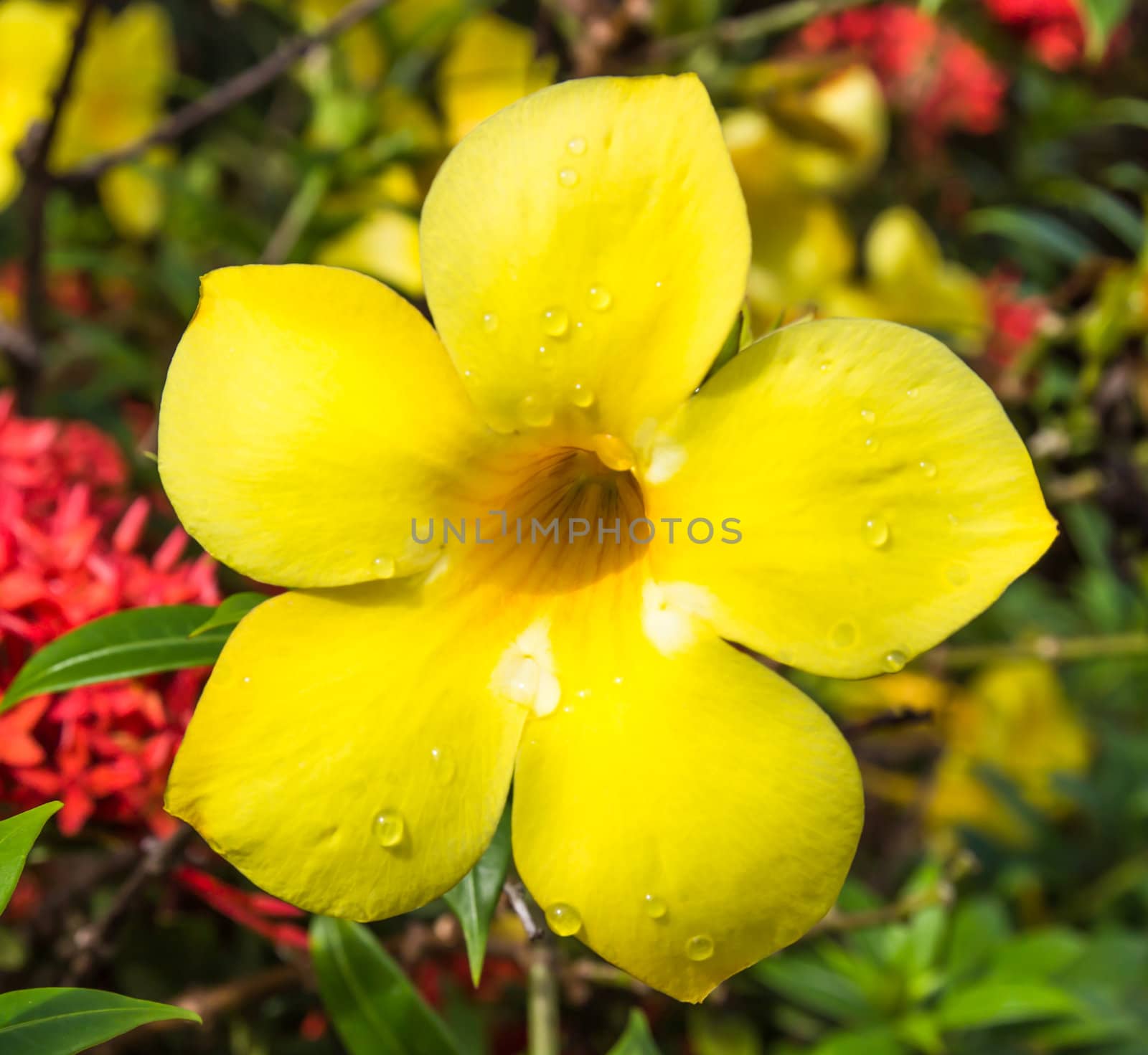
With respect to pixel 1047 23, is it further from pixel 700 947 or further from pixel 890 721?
pixel 700 947

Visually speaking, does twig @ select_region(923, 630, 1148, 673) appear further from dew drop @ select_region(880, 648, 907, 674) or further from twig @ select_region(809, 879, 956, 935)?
dew drop @ select_region(880, 648, 907, 674)

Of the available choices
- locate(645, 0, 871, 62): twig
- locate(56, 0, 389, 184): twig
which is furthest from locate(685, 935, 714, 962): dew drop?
locate(645, 0, 871, 62): twig

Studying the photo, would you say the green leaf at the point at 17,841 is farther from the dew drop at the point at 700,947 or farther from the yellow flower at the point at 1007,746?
the yellow flower at the point at 1007,746

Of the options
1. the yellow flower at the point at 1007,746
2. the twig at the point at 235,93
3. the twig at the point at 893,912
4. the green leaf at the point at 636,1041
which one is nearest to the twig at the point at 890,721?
the twig at the point at 893,912

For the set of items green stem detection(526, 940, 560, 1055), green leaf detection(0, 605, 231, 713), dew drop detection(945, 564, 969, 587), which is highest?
dew drop detection(945, 564, 969, 587)

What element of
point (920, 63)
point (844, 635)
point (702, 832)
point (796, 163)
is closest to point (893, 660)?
point (844, 635)
